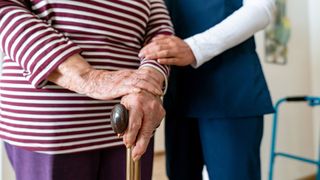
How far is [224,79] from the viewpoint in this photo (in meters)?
0.87

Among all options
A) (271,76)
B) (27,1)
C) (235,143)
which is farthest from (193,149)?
(271,76)

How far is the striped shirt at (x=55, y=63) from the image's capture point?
56 cm

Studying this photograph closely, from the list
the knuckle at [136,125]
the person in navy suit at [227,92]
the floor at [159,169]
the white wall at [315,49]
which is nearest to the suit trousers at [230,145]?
the person in navy suit at [227,92]

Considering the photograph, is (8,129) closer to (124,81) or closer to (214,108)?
(124,81)

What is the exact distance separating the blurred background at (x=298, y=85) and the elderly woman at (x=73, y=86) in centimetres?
173

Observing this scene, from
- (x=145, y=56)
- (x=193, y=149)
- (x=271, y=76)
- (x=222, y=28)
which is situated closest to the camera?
(x=145, y=56)

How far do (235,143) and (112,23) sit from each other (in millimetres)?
446

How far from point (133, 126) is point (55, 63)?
18cm

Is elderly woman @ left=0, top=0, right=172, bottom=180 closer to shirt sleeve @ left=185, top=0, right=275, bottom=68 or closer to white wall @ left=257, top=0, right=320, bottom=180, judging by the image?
shirt sleeve @ left=185, top=0, right=275, bottom=68

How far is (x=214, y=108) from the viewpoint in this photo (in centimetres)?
87

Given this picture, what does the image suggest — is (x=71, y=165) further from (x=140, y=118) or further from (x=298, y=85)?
(x=298, y=85)

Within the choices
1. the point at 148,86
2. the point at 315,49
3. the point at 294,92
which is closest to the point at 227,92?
the point at 148,86

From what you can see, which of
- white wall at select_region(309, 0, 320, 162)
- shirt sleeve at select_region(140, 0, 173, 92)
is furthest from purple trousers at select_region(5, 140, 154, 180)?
white wall at select_region(309, 0, 320, 162)

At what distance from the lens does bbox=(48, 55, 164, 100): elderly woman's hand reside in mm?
543
